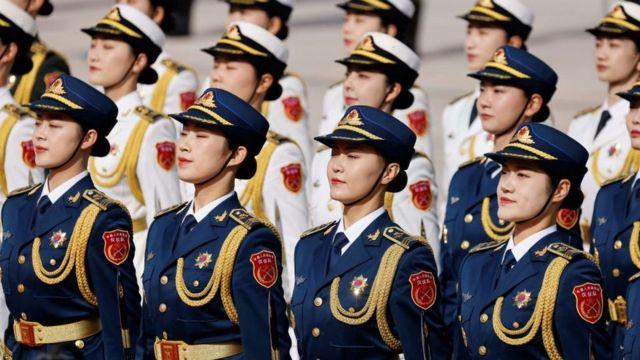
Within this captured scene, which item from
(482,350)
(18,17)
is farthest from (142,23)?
(482,350)

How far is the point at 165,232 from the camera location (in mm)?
11914

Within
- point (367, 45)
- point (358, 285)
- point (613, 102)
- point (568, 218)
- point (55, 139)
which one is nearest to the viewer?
point (358, 285)

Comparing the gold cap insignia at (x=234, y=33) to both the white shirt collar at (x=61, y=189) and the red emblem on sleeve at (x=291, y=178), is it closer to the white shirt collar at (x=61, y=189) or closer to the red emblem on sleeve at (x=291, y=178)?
the red emblem on sleeve at (x=291, y=178)

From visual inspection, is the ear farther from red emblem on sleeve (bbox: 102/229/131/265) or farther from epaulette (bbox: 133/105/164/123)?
epaulette (bbox: 133/105/164/123)

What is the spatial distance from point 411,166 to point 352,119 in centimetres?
264

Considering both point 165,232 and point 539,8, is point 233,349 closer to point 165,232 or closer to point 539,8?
point 165,232

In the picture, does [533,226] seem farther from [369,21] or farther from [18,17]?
[369,21]

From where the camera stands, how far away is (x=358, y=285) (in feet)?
Answer: 37.8

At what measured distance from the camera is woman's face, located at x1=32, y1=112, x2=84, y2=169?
39.8ft

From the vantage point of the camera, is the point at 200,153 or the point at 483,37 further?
the point at 483,37

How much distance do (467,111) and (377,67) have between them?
186cm

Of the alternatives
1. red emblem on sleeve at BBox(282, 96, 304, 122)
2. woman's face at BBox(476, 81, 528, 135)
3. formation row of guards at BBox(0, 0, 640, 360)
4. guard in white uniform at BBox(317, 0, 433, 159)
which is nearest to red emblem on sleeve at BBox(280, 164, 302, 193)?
formation row of guards at BBox(0, 0, 640, 360)

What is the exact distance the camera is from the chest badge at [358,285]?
11.5m

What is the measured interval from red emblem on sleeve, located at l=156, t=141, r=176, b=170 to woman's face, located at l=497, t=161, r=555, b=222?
3.95 m
